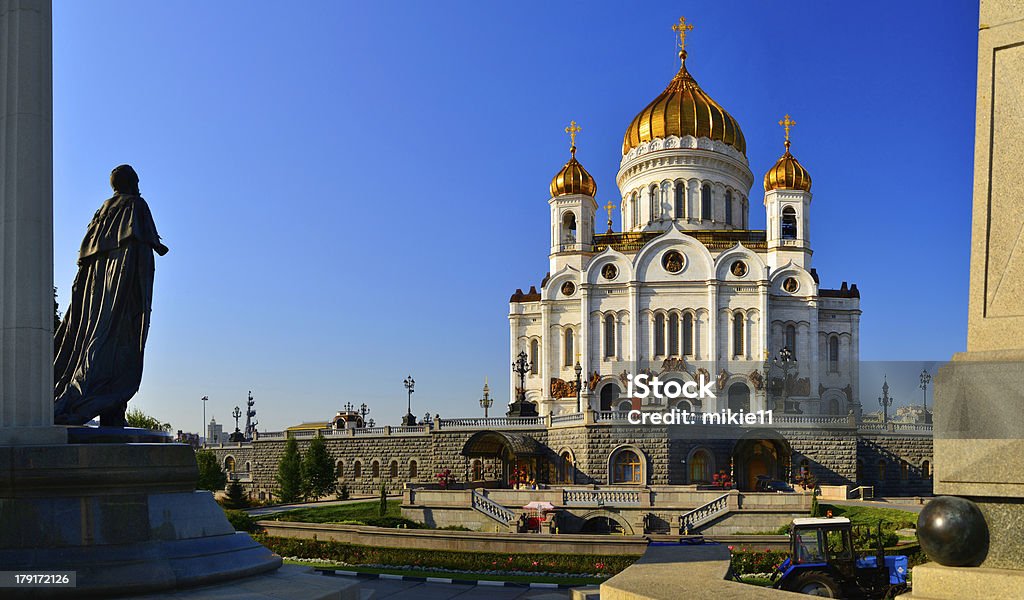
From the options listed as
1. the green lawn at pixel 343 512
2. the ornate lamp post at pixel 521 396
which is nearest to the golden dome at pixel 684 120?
the ornate lamp post at pixel 521 396

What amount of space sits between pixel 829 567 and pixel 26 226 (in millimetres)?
12632

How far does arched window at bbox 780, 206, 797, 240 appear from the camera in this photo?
58188 mm

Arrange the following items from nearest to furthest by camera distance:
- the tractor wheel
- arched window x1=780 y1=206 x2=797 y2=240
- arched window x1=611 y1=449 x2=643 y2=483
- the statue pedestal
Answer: the statue pedestal, the tractor wheel, arched window x1=611 y1=449 x2=643 y2=483, arched window x1=780 y1=206 x2=797 y2=240

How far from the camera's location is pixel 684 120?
202 feet

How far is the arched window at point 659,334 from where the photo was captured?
5434 cm

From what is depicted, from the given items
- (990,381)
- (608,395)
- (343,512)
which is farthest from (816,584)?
(608,395)

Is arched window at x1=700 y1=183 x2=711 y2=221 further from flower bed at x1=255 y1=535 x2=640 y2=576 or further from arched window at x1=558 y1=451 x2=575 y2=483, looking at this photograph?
flower bed at x1=255 y1=535 x2=640 y2=576

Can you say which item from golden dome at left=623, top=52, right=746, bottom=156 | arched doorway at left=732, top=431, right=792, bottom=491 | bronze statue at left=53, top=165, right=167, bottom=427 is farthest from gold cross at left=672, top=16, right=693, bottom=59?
bronze statue at left=53, top=165, right=167, bottom=427

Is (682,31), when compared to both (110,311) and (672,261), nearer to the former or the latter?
(672,261)

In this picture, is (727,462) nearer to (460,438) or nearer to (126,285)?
(460,438)

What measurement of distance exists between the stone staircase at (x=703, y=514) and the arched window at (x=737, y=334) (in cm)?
2395

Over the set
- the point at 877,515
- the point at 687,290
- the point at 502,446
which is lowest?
the point at 877,515

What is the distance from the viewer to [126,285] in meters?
9.27

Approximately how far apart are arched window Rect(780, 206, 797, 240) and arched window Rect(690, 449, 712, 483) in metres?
20.1
